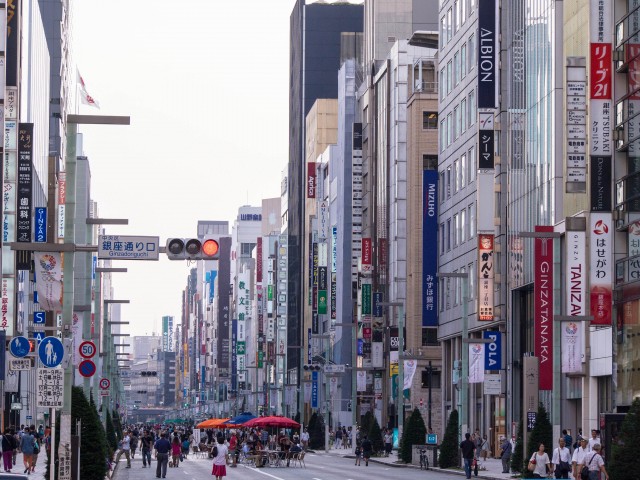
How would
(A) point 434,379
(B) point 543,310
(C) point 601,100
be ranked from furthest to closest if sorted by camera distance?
(A) point 434,379 → (B) point 543,310 → (C) point 601,100

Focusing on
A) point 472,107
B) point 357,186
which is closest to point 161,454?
point 472,107

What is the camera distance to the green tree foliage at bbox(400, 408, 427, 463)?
67500 millimetres

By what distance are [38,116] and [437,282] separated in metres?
38.6

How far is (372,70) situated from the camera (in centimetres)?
12638

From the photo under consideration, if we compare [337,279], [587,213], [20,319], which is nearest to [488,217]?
[587,213]

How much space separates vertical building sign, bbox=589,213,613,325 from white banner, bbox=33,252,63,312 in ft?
97.8

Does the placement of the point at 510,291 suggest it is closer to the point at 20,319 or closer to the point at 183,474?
the point at 183,474

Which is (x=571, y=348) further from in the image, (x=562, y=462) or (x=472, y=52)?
(x=472, y=52)

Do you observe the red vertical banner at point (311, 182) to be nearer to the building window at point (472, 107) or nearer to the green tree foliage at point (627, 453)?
the building window at point (472, 107)

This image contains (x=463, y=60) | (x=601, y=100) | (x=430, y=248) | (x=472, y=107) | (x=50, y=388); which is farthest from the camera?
(x=430, y=248)

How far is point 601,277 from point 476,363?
35.0ft

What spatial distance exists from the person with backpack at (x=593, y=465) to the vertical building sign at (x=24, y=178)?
2580 inches

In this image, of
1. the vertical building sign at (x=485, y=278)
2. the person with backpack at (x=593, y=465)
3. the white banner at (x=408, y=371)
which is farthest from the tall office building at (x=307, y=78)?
the person with backpack at (x=593, y=465)

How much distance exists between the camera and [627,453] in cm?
3253
